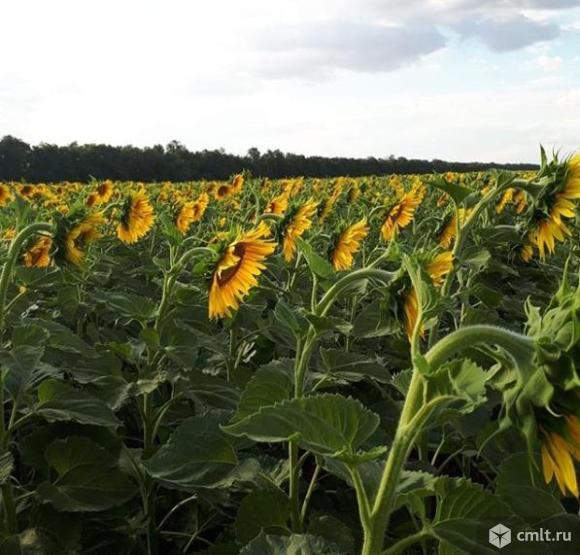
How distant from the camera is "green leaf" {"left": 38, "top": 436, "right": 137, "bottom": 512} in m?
1.71

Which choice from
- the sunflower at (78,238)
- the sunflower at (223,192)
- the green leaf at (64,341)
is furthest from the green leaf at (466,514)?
the sunflower at (223,192)

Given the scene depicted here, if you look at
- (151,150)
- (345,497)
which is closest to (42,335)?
(345,497)

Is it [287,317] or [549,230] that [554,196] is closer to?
[549,230]

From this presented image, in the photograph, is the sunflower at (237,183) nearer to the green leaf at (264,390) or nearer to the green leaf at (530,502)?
the green leaf at (264,390)

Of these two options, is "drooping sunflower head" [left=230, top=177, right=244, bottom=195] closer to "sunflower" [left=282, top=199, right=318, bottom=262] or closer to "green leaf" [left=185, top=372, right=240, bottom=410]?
"sunflower" [left=282, top=199, right=318, bottom=262]

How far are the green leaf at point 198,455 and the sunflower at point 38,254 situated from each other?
1.97 m

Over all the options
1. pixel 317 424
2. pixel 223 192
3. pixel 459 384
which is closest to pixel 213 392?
pixel 317 424

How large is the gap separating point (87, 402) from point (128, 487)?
0.23 meters

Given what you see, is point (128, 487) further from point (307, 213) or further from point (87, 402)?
point (307, 213)

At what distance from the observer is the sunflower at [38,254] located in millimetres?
3336

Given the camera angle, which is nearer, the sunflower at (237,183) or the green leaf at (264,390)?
the green leaf at (264,390)

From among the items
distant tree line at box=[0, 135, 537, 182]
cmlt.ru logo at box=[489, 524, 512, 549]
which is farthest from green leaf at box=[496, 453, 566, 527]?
distant tree line at box=[0, 135, 537, 182]

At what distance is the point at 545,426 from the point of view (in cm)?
96

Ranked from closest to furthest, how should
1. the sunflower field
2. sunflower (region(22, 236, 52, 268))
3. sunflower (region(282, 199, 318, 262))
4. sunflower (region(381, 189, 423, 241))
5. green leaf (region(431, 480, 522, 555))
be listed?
the sunflower field, green leaf (region(431, 480, 522, 555)), sunflower (region(22, 236, 52, 268)), sunflower (region(282, 199, 318, 262)), sunflower (region(381, 189, 423, 241))
